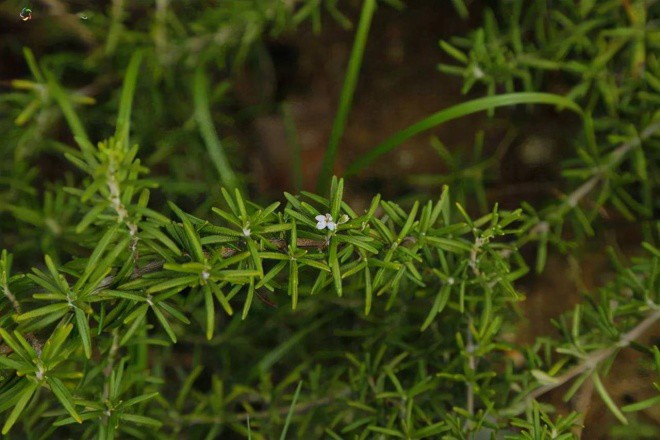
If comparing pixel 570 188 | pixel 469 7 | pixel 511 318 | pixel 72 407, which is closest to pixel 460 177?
pixel 570 188

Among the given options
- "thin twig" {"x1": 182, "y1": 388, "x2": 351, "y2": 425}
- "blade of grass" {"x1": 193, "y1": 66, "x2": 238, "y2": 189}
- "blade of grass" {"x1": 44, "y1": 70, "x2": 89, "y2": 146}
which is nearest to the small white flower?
"thin twig" {"x1": 182, "y1": 388, "x2": 351, "y2": 425}

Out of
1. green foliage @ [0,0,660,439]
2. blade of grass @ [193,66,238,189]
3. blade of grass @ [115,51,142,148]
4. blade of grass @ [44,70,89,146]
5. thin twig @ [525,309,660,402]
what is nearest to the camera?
green foliage @ [0,0,660,439]

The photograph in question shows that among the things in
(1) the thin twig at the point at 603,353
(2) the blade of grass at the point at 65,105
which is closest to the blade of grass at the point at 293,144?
(2) the blade of grass at the point at 65,105

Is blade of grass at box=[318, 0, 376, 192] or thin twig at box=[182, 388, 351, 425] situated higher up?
blade of grass at box=[318, 0, 376, 192]

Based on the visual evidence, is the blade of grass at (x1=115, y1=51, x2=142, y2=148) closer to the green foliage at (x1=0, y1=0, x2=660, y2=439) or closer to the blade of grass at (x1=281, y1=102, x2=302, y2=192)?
the green foliage at (x1=0, y1=0, x2=660, y2=439)

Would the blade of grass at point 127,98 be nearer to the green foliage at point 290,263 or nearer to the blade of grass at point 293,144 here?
the green foliage at point 290,263

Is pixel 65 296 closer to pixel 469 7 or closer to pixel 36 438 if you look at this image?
pixel 36 438

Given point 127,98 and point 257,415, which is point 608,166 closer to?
point 257,415

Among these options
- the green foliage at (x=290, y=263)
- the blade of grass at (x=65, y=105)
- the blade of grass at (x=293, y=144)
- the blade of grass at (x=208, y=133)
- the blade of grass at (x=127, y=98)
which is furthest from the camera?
the blade of grass at (x=293, y=144)
